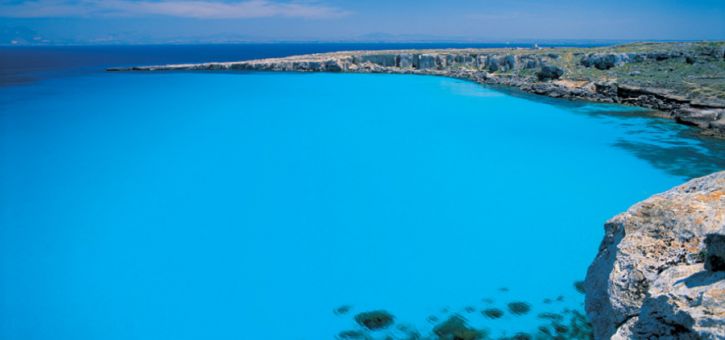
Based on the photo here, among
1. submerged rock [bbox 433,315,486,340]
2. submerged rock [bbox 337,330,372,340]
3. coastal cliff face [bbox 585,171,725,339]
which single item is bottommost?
submerged rock [bbox 337,330,372,340]

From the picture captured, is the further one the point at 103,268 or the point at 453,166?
the point at 453,166

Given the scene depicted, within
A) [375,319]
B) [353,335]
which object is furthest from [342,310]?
[353,335]

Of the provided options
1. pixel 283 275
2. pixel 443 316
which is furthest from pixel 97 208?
pixel 443 316

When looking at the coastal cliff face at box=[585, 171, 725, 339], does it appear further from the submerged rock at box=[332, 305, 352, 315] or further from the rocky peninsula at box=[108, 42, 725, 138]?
the rocky peninsula at box=[108, 42, 725, 138]

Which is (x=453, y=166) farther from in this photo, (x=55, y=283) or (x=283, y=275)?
(x=55, y=283)

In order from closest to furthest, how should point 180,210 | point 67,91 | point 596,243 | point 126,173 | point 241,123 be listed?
1. point 596,243
2. point 180,210
3. point 126,173
4. point 241,123
5. point 67,91

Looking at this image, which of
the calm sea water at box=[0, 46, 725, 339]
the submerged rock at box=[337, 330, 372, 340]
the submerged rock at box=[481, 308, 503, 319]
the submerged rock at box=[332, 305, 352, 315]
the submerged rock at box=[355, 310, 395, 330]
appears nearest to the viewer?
the submerged rock at box=[337, 330, 372, 340]

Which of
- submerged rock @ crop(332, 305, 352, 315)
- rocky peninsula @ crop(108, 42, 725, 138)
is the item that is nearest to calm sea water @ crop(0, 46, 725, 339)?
submerged rock @ crop(332, 305, 352, 315)

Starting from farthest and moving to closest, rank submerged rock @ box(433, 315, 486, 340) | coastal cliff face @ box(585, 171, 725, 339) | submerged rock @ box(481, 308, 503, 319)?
submerged rock @ box(481, 308, 503, 319) → submerged rock @ box(433, 315, 486, 340) → coastal cliff face @ box(585, 171, 725, 339)
